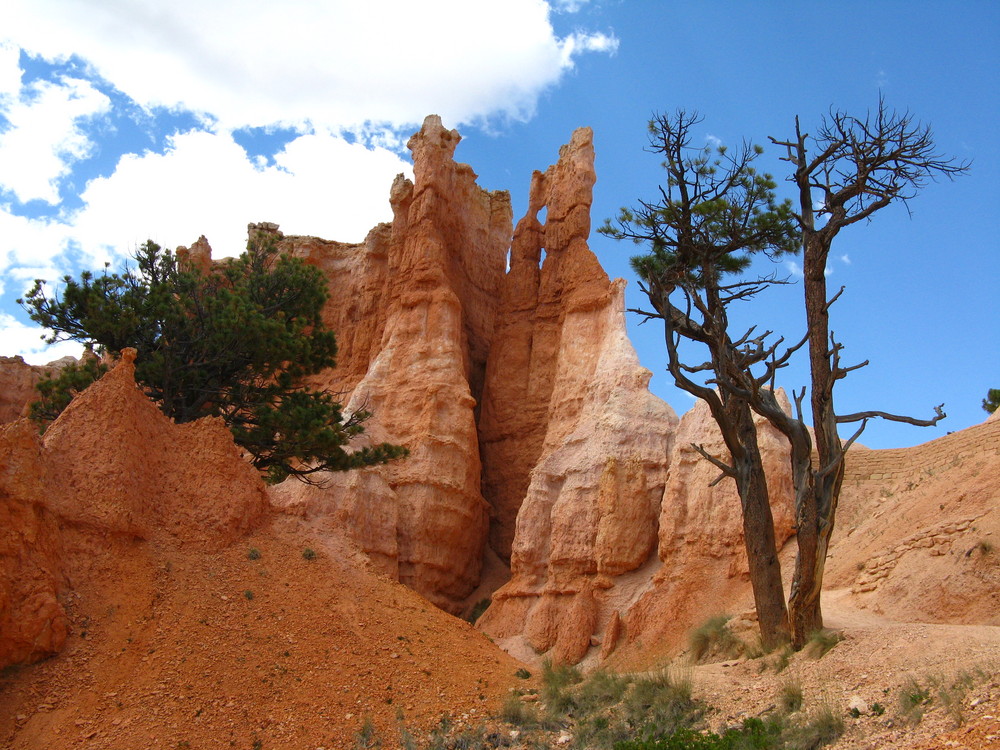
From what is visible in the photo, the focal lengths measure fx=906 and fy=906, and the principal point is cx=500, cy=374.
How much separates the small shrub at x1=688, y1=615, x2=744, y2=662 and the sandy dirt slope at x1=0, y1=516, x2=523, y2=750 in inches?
117

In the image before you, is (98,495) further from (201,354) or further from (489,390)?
(489,390)

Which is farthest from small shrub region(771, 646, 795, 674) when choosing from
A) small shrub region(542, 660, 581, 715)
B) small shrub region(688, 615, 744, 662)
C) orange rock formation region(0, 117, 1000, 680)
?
orange rock formation region(0, 117, 1000, 680)

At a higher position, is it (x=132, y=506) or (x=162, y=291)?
(x=162, y=291)

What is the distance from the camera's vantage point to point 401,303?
1093 inches

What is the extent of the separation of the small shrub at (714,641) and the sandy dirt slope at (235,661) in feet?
9.72

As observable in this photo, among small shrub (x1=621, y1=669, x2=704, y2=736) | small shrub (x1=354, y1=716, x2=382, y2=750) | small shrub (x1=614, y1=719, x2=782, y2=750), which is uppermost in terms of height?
small shrub (x1=621, y1=669, x2=704, y2=736)

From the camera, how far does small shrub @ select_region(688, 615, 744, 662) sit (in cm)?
1313

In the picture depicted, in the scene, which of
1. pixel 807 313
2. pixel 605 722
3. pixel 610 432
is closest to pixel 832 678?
pixel 605 722

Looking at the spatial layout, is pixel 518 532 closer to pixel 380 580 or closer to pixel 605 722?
pixel 380 580

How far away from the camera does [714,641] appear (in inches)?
539

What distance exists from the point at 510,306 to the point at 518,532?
926cm

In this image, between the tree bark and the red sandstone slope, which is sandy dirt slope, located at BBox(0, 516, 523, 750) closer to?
the red sandstone slope

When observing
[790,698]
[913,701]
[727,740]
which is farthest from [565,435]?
[913,701]

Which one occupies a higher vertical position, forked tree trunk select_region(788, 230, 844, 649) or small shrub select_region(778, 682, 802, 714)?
forked tree trunk select_region(788, 230, 844, 649)
